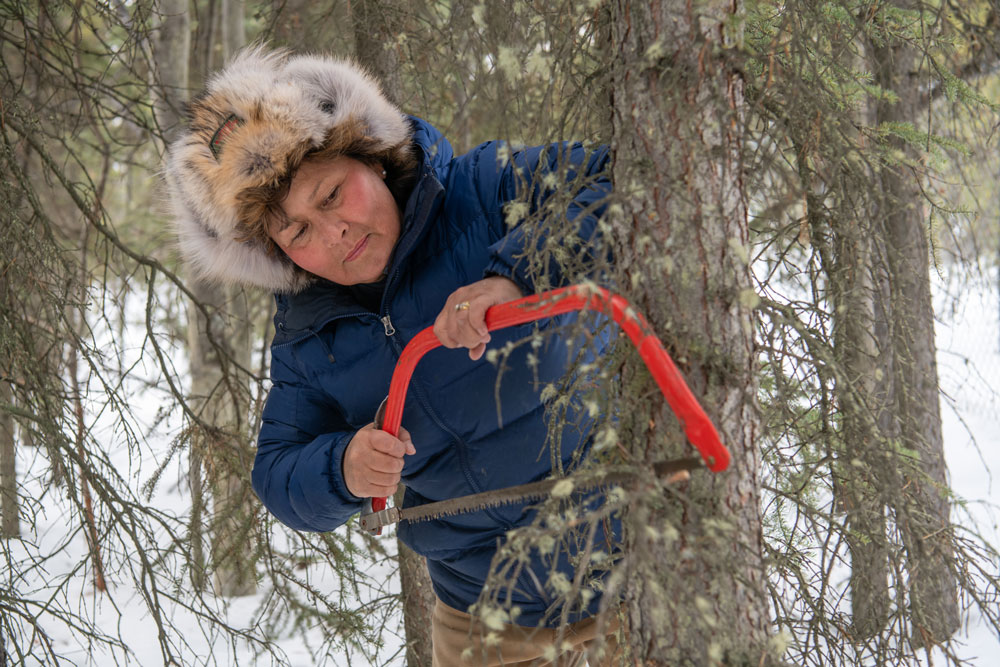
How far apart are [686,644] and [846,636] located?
1.28 feet

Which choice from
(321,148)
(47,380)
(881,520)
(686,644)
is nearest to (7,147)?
(47,380)

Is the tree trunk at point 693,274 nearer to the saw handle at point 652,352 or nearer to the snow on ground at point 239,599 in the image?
the saw handle at point 652,352

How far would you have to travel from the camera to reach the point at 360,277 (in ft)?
7.28

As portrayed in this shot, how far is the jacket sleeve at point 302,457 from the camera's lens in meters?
2.21

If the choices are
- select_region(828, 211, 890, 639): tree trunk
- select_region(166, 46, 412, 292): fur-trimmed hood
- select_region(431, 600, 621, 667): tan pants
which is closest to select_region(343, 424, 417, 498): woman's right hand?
select_region(431, 600, 621, 667): tan pants

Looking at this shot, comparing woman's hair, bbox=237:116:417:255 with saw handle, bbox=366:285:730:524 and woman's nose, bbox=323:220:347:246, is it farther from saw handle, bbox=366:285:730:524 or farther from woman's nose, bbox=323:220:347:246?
saw handle, bbox=366:285:730:524

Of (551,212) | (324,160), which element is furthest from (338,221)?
(551,212)

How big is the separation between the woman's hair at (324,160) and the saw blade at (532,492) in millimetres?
796

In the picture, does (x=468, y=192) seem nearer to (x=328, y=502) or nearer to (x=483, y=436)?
(x=483, y=436)

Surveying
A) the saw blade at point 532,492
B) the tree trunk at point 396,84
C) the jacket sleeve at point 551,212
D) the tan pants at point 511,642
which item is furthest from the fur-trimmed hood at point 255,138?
the tan pants at point 511,642

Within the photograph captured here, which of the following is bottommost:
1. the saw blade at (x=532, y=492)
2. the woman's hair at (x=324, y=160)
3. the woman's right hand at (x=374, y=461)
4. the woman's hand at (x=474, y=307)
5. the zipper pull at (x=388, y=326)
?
the saw blade at (x=532, y=492)

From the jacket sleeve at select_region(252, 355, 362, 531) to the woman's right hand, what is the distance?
0.07 m

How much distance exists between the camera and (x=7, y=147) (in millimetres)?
2701

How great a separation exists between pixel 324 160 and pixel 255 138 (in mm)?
174
